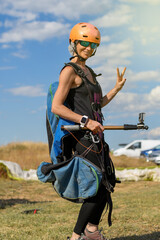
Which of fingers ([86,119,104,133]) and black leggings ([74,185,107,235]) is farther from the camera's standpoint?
black leggings ([74,185,107,235])

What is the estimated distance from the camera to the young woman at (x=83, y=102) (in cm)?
339

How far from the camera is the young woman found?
3.39m

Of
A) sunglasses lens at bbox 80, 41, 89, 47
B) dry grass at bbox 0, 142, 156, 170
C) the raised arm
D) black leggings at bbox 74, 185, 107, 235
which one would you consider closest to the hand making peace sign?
the raised arm

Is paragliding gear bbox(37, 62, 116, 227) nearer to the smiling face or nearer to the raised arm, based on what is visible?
the smiling face

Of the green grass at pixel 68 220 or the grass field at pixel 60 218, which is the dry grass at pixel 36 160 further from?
the green grass at pixel 68 220

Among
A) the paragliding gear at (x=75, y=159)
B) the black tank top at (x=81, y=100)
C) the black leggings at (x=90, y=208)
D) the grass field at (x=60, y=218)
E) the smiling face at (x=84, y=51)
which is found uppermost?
the smiling face at (x=84, y=51)

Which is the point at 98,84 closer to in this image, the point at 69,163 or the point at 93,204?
the point at 69,163

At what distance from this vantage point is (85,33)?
11.6ft

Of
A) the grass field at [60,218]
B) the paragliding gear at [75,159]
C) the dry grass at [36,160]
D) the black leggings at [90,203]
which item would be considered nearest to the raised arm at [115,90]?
the paragliding gear at [75,159]

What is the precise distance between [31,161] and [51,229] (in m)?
10.9

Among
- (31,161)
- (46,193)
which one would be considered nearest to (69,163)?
(46,193)

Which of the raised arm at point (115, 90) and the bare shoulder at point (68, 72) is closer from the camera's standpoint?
the bare shoulder at point (68, 72)

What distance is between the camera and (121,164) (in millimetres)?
16547

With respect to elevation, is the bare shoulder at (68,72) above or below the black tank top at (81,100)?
above
